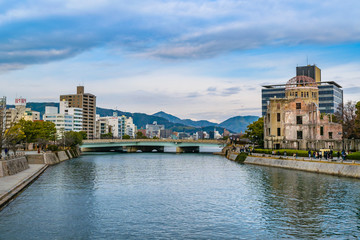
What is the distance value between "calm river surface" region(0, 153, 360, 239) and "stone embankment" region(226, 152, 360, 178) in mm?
2772

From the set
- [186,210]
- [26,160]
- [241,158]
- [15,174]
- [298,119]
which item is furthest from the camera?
Result: [241,158]

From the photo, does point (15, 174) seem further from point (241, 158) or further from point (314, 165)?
point (241, 158)

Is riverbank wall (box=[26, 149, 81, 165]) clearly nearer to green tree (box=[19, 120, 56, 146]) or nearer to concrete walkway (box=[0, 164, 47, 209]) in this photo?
green tree (box=[19, 120, 56, 146])

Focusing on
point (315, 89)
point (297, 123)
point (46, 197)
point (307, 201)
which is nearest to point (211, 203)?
point (307, 201)

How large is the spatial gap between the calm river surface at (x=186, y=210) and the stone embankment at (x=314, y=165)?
2772 mm

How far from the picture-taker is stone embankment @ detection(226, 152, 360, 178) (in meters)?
61.1

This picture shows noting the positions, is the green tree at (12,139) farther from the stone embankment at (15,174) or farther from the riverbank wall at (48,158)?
the riverbank wall at (48,158)

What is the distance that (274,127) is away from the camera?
108250 mm

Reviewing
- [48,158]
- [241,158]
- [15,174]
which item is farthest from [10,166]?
[241,158]

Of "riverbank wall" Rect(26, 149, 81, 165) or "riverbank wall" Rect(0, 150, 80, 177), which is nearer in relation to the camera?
"riverbank wall" Rect(0, 150, 80, 177)

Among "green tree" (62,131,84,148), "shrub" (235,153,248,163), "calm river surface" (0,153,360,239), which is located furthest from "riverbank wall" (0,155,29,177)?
"green tree" (62,131,84,148)

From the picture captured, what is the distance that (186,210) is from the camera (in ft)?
127

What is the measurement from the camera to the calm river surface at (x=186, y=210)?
30500 millimetres

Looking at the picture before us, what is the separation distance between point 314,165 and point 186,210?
4051cm
